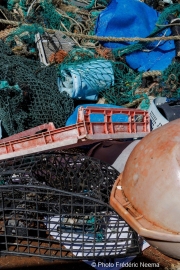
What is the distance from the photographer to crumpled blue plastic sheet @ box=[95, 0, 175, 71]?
13.4ft

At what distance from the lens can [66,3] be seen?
493 centimetres

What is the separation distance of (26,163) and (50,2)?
2.71 meters

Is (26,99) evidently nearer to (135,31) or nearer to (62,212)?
(62,212)

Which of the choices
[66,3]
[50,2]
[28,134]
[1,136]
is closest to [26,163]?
[28,134]

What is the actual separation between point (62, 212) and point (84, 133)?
682 mm

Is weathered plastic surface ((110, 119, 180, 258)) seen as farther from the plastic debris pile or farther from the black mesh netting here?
the black mesh netting

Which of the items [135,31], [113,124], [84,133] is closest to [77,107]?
[113,124]

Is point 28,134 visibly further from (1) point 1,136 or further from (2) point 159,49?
(2) point 159,49

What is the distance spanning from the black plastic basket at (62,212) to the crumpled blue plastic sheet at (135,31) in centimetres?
188

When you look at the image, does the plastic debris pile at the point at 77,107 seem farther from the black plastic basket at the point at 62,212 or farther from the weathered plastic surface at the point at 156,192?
the weathered plastic surface at the point at 156,192

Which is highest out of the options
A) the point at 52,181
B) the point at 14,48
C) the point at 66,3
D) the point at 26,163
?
the point at 66,3

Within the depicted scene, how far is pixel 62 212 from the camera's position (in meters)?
2.31

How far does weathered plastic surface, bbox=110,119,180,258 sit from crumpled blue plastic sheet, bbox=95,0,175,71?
2.32 m

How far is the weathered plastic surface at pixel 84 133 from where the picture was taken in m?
2.80
